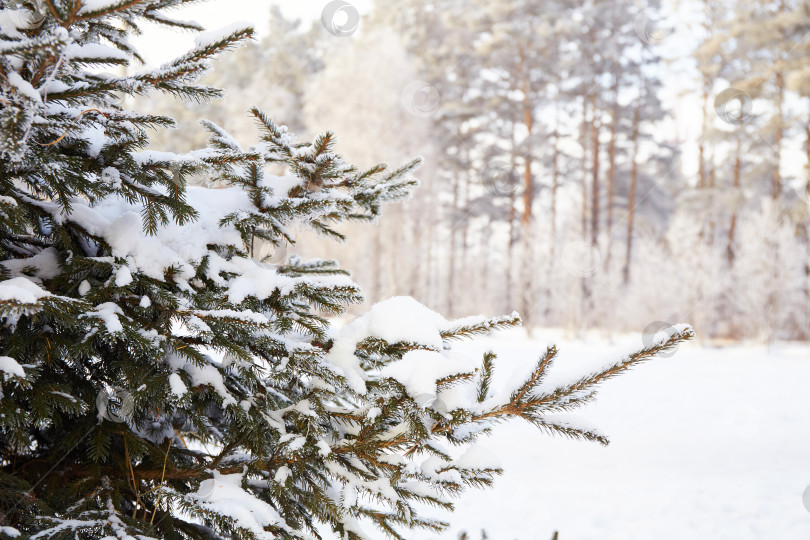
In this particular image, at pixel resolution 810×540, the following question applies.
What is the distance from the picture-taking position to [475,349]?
10.4 metres

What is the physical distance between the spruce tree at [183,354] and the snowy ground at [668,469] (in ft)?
6.98

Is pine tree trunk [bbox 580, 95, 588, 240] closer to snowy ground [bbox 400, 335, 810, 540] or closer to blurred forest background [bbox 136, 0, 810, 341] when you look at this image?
blurred forest background [bbox 136, 0, 810, 341]

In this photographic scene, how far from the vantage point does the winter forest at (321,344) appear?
1.07 meters

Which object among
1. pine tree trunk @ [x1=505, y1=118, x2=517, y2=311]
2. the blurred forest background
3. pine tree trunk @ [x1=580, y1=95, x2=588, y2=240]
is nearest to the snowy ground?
the blurred forest background

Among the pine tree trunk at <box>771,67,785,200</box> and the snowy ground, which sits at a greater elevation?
the pine tree trunk at <box>771,67,785,200</box>

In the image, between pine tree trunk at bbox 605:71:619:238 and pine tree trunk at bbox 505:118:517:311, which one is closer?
pine tree trunk at bbox 505:118:517:311

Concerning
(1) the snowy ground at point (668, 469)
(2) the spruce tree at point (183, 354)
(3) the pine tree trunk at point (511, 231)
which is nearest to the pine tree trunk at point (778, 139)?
(3) the pine tree trunk at point (511, 231)

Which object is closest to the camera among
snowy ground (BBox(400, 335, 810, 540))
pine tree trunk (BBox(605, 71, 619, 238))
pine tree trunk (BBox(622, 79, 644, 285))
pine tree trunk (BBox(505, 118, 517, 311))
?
snowy ground (BBox(400, 335, 810, 540))

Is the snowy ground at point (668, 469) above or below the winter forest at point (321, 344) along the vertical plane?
below

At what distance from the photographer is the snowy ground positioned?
14.8 feet

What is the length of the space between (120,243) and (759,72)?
17.7m

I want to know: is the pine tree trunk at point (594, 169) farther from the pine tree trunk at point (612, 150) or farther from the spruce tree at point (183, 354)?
the spruce tree at point (183, 354)

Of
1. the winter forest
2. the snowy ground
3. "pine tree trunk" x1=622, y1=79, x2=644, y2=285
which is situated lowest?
the snowy ground

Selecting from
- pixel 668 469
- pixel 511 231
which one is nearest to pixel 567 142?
pixel 511 231
